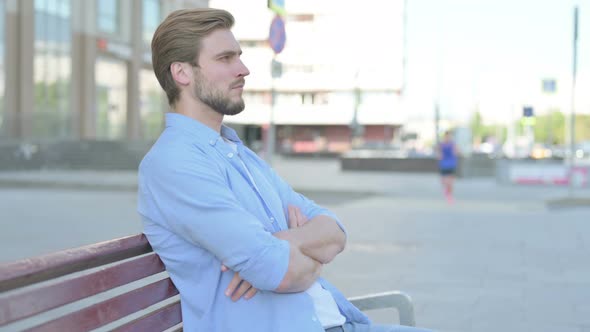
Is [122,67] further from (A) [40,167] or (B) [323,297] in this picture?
(B) [323,297]

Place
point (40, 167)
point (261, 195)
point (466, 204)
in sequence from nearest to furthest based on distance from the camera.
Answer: point (261, 195) < point (466, 204) < point (40, 167)

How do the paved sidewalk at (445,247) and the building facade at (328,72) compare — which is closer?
the paved sidewalk at (445,247)

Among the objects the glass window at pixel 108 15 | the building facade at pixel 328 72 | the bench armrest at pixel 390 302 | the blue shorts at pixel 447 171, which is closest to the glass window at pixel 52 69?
the glass window at pixel 108 15

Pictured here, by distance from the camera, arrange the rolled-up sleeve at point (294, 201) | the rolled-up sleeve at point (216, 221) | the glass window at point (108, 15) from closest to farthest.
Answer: the rolled-up sleeve at point (216, 221), the rolled-up sleeve at point (294, 201), the glass window at point (108, 15)

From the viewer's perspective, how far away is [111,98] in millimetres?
40750

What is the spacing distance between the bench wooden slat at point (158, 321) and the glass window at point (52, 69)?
32063mm

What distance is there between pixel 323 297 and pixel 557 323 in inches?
140

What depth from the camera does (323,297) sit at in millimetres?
2348

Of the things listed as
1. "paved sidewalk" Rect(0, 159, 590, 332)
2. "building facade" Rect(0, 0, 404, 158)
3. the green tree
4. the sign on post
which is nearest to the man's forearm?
"paved sidewalk" Rect(0, 159, 590, 332)

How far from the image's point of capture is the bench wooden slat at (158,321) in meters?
2.11

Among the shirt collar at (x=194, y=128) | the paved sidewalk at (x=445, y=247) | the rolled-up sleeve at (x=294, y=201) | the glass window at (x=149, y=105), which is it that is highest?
the glass window at (x=149, y=105)

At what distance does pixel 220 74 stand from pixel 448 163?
1693 centimetres

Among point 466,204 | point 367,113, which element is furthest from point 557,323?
point 367,113

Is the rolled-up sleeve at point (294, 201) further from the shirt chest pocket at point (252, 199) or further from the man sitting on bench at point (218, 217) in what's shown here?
the shirt chest pocket at point (252, 199)
